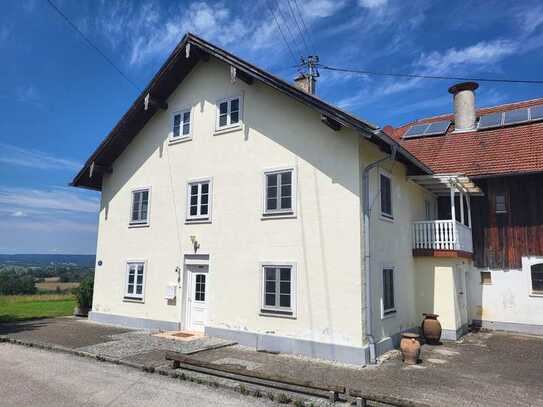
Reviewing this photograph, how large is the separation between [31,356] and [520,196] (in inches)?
655

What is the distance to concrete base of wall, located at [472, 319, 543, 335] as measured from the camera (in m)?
14.6

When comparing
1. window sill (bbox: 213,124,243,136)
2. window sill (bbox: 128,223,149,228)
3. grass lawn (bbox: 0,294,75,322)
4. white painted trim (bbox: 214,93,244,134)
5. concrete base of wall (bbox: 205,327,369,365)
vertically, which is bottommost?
grass lawn (bbox: 0,294,75,322)

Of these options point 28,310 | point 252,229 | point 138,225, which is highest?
point 138,225

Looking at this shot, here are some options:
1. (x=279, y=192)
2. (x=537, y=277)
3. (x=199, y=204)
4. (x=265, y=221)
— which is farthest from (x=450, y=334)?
(x=199, y=204)

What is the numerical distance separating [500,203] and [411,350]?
862 centimetres

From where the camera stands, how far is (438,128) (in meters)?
20.3

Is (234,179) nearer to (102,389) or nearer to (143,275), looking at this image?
(143,275)

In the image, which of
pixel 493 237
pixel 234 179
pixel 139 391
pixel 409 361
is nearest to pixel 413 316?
pixel 409 361

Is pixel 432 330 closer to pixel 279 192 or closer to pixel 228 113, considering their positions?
pixel 279 192

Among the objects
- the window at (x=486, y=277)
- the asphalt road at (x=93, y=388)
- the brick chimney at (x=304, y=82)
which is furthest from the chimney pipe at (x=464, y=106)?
the asphalt road at (x=93, y=388)

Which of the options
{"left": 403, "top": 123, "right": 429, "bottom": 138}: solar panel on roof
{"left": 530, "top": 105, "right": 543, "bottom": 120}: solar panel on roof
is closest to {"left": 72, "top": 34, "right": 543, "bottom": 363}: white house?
{"left": 403, "top": 123, "right": 429, "bottom": 138}: solar panel on roof

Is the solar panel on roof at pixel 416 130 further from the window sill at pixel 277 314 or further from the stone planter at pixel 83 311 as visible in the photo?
the stone planter at pixel 83 311

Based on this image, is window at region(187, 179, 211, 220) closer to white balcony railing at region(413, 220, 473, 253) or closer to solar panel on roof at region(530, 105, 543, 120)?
white balcony railing at region(413, 220, 473, 253)

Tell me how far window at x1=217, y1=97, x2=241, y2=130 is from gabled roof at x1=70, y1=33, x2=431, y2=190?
95 cm
